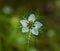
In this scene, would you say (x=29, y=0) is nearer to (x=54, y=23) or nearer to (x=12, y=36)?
(x=54, y=23)

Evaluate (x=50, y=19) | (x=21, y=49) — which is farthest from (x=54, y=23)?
(x=21, y=49)

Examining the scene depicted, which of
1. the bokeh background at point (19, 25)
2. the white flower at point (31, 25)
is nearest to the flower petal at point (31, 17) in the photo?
the white flower at point (31, 25)

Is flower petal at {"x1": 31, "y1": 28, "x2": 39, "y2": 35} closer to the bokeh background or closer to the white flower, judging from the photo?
the white flower

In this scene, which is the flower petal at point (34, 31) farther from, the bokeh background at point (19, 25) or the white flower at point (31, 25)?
the bokeh background at point (19, 25)

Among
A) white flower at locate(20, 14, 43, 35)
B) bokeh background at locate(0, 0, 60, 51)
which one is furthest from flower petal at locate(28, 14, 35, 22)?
bokeh background at locate(0, 0, 60, 51)

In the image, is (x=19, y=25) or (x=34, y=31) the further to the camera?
(x=19, y=25)
